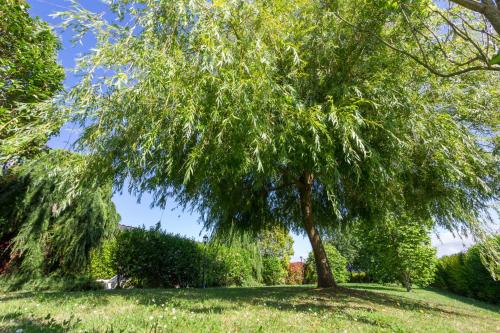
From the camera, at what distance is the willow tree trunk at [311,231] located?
867cm

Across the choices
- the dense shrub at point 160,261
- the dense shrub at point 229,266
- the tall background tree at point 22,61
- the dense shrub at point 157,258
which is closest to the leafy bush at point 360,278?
the dense shrub at point 229,266

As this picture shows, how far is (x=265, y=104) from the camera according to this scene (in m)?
4.82

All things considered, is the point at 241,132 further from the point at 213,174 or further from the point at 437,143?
the point at 437,143

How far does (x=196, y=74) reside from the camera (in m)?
4.96

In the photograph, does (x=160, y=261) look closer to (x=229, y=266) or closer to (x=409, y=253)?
(x=229, y=266)

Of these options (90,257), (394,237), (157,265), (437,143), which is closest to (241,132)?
(437,143)

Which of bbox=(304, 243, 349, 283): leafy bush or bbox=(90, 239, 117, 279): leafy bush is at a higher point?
bbox=(304, 243, 349, 283): leafy bush

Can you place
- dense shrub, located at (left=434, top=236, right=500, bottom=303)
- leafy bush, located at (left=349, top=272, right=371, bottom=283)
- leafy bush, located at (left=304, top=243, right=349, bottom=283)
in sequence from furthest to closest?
1. leafy bush, located at (left=349, top=272, right=371, bottom=283)
2. leafy bush, located at (left=304, top=243, right=349, bottom=283)
3. dense shrub, located at (left=434, top=236, right=500, bottom=303)

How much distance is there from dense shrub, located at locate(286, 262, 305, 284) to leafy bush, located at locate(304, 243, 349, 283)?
387 mm

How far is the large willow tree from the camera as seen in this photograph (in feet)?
15.8

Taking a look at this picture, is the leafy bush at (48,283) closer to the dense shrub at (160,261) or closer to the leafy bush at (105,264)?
the dense shrub at (160,261)

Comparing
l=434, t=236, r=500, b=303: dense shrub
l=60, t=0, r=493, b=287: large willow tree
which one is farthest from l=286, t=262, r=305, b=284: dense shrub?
l=60, t=0, r=493, b=287: large willow tree

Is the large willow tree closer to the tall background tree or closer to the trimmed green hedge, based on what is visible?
the tall background tree

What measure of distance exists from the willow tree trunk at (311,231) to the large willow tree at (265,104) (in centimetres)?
135
